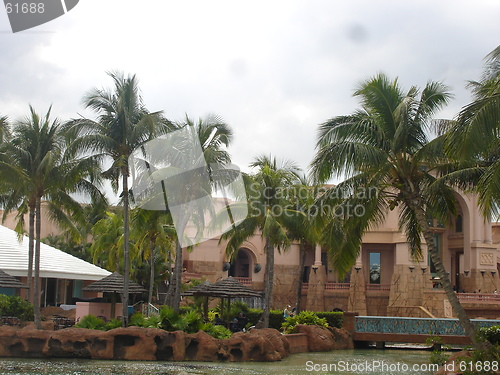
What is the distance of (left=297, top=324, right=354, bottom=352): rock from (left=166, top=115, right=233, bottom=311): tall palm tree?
541cm

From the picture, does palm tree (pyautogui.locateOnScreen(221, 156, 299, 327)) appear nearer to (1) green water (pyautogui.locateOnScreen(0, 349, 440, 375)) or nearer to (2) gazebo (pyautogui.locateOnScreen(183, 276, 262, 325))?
(2) gazebo (pyautogui.locateOnScreen(183, 276, 262, 325))

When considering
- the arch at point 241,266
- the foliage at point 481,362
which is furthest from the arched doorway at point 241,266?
the foliage at point 481,362

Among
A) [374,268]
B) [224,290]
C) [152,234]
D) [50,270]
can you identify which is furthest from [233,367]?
[374,268]

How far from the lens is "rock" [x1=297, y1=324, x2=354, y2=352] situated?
2598cm

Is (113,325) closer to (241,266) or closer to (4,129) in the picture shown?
(4,129)

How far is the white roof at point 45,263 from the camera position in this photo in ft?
99.2

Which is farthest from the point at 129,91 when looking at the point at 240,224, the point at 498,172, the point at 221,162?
the point at 498,172

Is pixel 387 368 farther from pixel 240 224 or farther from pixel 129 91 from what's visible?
pixel 129 91

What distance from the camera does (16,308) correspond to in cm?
2627

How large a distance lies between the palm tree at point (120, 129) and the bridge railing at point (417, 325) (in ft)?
35.3

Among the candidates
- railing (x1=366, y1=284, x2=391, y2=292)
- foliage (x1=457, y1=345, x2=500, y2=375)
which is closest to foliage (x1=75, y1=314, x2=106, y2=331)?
foliage (x1=457, y1=345, x2=500, y2=375)

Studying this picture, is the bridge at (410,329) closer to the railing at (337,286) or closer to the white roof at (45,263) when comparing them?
the railing at (337,286)

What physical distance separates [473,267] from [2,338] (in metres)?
30.7

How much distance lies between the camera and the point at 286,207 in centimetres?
3050
